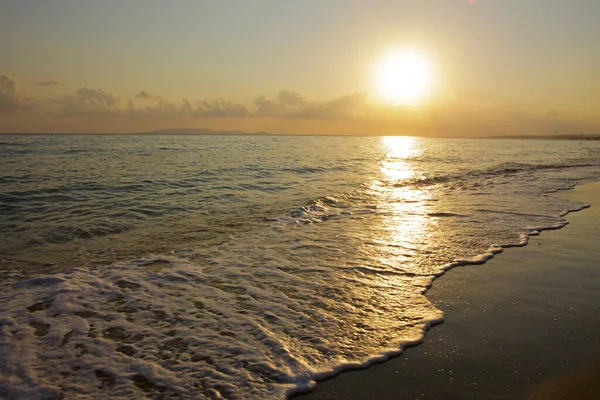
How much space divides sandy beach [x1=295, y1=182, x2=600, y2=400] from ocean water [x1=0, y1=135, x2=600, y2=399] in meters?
0.30

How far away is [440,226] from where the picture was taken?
10047 mm

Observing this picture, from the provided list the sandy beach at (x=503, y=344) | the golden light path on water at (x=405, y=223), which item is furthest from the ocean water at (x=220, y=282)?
the sandy beach at (x=503, y=344)

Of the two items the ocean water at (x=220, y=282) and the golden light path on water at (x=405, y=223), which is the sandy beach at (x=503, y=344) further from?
the golden light path on water at (x=405, y=223)

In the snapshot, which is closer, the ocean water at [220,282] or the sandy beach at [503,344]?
the sandy beach at [503,344]

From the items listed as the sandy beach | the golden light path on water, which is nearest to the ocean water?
the golden light path on water

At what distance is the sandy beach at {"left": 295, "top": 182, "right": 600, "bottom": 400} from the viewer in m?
3.46

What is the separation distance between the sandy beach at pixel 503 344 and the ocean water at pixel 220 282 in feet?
0.98

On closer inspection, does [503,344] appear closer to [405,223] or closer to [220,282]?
[220,282]

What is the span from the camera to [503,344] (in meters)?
4.14

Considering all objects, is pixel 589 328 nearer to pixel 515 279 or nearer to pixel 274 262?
pixel 515 279

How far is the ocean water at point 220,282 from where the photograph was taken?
395cm

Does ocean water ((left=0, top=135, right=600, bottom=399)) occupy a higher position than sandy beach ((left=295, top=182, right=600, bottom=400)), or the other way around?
sandy beach ((left=295, top=182, right=600, bottom=400))

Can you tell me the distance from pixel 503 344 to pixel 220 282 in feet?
14.1

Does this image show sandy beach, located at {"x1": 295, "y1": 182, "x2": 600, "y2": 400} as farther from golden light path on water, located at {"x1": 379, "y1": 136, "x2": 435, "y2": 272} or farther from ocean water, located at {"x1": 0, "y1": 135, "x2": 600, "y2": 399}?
golden light path on water, located at {"x1": 379, "y1": 136, "x2": 435, "y2": 272}
